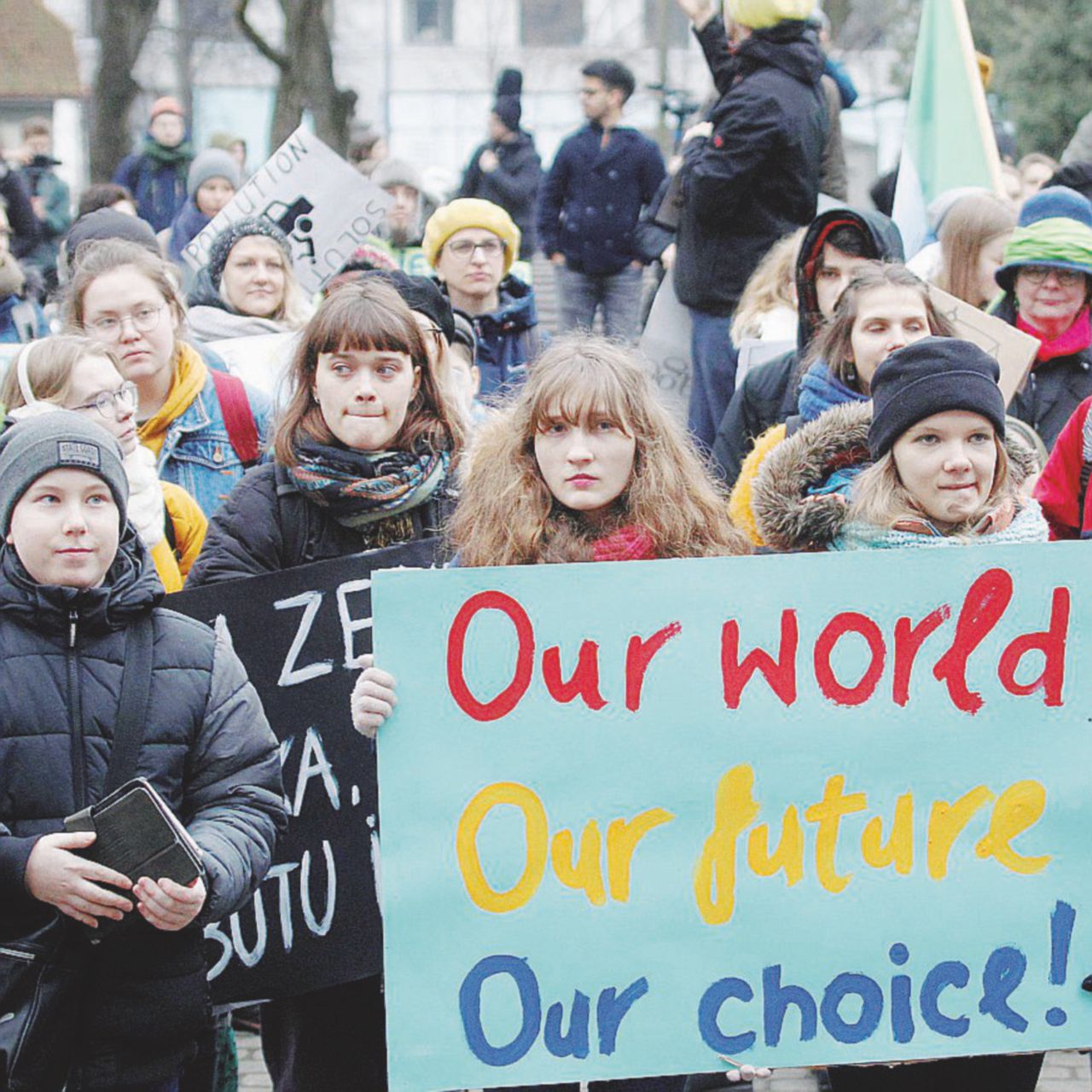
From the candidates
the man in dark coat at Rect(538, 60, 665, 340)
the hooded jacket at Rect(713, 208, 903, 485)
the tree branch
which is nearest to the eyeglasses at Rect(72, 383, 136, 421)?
the hooded jacket at Rect(713, 208, 903, 485)

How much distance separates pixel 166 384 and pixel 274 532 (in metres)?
1.04

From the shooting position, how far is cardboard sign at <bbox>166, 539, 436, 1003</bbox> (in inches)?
146

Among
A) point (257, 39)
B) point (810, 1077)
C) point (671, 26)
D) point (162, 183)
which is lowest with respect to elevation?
point (810, 1077)

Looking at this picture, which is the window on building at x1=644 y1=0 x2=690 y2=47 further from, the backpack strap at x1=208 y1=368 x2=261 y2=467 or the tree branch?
the backpack strap at x1=208 y1=368 x2=261 y2=467

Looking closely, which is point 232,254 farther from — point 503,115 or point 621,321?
point 503,115

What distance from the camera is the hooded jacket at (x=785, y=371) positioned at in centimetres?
528

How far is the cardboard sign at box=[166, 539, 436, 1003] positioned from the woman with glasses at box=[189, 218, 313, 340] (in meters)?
2.63

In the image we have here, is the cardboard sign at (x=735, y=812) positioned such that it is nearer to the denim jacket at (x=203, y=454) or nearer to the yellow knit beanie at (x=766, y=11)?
the denim jacket at (x=203, y=454)

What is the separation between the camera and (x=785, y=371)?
533cm

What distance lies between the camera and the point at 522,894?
3111 millimetres

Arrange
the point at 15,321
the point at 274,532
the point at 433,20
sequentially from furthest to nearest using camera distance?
the point at 433,20, the point at 15,321, the point at 274,532

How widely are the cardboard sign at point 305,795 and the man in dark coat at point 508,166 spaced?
10142 millimetres

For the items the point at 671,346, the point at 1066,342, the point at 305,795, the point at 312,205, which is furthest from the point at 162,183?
the point at 305,795

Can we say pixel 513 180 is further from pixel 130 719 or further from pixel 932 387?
pixel 130 719
